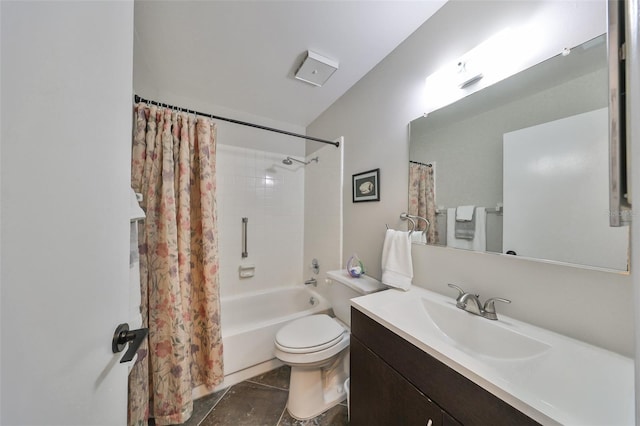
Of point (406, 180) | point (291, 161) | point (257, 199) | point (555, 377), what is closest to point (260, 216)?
point (257, 199)

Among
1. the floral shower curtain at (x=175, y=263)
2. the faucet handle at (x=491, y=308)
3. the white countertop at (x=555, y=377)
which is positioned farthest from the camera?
the floral shower curtain at (x=175, y=263)

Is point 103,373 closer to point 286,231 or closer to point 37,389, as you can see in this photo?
point 37,389

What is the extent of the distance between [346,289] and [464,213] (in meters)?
0.89

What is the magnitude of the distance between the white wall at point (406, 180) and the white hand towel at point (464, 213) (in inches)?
6.7

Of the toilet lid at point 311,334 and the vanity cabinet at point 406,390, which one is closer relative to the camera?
the vanity cabinet at point 406,390

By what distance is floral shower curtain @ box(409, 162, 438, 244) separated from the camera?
1.21 m

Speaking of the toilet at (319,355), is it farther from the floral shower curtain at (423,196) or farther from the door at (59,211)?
the door at (59,211)

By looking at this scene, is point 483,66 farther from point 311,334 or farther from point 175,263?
point 175,263

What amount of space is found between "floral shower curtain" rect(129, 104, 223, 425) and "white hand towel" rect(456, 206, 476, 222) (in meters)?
1.57

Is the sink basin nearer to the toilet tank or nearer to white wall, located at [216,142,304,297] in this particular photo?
the toilet tank

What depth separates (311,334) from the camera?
138 centimetres

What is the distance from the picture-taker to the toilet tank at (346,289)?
54.4 inches

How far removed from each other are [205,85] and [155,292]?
1.71 meters

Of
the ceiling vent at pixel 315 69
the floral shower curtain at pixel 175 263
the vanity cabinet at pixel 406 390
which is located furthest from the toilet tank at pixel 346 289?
the ceiling vent at pixel 315 69
